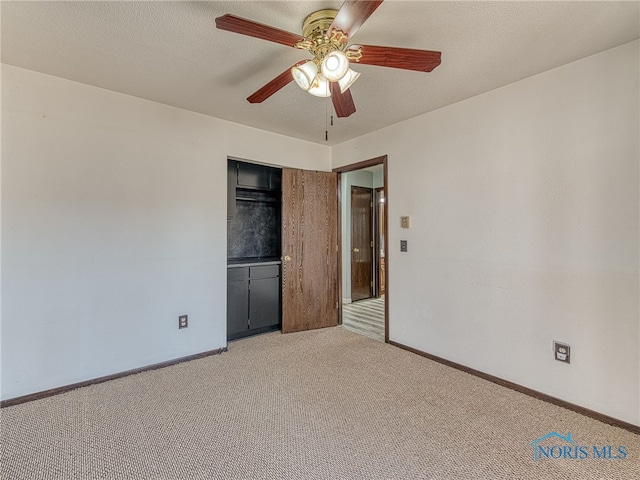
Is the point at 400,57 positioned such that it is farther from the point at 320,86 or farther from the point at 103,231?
the point at 103,231

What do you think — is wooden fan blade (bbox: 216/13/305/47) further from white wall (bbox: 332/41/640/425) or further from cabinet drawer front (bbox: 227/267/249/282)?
cabinet drawer front (bbox: 227/267/249/282)

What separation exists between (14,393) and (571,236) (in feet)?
13.4

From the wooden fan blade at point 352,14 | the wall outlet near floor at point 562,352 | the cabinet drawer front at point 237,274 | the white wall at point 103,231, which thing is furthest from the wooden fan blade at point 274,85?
the wall outlet near floor at point 562,352

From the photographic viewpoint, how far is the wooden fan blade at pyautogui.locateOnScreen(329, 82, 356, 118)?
70.1 inches

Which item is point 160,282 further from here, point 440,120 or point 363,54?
point 440,120

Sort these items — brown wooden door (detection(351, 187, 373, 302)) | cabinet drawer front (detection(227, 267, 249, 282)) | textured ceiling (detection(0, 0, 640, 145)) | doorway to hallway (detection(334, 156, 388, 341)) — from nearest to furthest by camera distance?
1. textured ceiling (detection(0, 0, 640, 145))
2. cabinet drawer front (detection(227, 267, 249, 282))
3. doorway to hallway (detection(334, 156, 388, 341))
4. brown wooden door (detection(351, 187, 373, 302))

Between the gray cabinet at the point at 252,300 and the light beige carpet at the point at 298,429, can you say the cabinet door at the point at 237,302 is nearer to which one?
the gray cabinet at the point at 252,300

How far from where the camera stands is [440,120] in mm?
2885

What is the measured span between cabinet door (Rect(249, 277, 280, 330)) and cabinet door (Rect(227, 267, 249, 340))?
7 centimetres

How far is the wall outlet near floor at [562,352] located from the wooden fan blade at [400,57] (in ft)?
6.83

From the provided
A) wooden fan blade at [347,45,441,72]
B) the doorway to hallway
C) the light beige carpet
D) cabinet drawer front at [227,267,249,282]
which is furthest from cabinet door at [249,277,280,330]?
wooden fan blade at [347,45,441,72]

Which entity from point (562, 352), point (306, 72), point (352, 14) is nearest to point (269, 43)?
point (306, 72)

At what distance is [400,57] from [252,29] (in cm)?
74

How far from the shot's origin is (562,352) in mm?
2145
